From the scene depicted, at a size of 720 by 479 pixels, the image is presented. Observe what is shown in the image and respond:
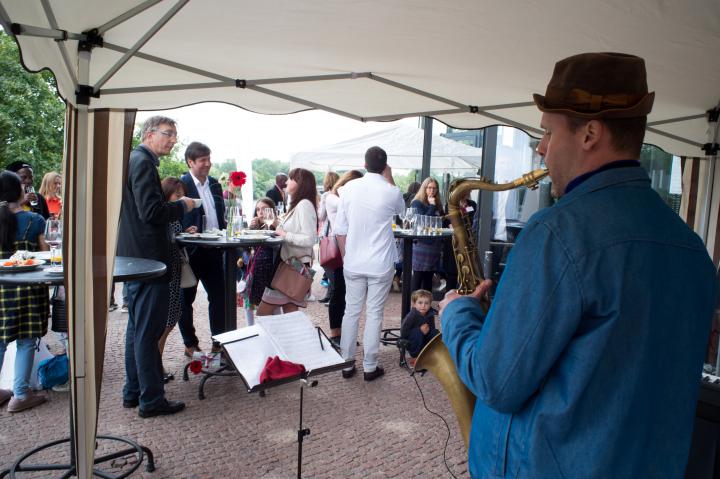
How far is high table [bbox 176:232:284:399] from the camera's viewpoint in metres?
4.16

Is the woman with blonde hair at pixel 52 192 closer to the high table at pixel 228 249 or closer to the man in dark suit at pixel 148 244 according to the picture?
the high table at pixel 228 249

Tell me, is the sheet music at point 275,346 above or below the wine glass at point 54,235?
below

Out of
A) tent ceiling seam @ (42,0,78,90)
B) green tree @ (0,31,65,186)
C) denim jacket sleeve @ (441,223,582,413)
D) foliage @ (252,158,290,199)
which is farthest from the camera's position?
foliage @ (252,158,290,199)

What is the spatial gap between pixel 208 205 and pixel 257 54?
2.33 m

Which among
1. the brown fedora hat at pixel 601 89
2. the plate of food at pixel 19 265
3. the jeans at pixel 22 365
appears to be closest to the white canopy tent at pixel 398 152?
the jeans at pixel 22 365

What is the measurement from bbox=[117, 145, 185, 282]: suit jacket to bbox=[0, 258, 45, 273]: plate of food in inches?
24.1

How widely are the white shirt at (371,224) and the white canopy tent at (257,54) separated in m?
1.09

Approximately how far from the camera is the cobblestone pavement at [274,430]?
10.6 feet

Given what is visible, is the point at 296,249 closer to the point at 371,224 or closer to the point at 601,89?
the point at 371,224

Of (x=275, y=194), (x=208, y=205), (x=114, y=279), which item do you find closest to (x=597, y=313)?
(x=114, y=279)

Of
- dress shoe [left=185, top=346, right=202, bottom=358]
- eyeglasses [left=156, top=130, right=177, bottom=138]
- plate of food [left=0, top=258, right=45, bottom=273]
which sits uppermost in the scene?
eyeglasses [left=156, top=130, right=177, bottom=138]

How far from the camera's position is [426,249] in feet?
23.4

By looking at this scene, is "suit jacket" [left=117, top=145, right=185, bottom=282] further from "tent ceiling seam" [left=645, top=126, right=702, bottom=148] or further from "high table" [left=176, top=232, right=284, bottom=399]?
"tent ceiling seam" [left=645, top=126, right=702, bottom=148]

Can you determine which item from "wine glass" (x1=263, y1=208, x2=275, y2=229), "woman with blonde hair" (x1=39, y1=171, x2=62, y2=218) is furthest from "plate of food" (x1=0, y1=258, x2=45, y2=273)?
"woman with blonde hair" (x1=39, y1=171, x2=62, y2=218)
